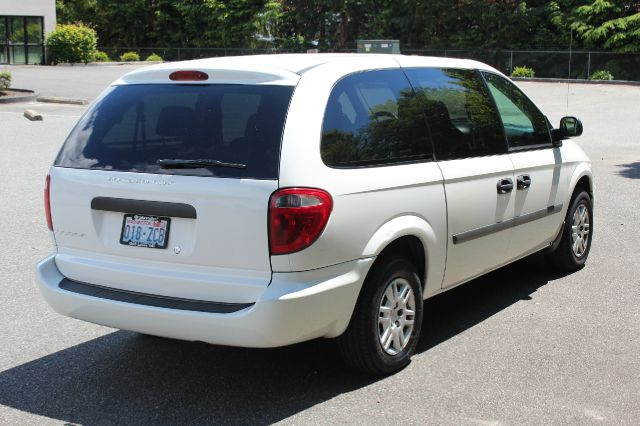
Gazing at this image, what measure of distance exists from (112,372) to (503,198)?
9.22ft

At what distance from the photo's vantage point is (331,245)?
14.3 ft

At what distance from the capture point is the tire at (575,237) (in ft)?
23.3

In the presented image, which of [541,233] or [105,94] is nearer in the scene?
[105,94]

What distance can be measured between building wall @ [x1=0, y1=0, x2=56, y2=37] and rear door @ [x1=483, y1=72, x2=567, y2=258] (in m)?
43.2

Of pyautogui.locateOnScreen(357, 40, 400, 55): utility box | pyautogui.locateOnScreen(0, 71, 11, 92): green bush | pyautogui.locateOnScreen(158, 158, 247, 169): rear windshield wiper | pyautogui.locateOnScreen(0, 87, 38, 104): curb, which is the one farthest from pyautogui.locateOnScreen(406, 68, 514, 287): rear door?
pyautogui.locateOnScreen(357, 40, 400, 55): utility box

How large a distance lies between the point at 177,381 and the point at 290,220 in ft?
4.33

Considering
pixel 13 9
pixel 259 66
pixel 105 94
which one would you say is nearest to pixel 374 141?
pixel 259 66

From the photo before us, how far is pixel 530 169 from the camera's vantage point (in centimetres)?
626

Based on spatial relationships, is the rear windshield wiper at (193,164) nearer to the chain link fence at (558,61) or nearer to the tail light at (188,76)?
the tail light at (188,76)

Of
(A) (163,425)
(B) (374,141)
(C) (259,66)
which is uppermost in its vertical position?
(C) (259,66)

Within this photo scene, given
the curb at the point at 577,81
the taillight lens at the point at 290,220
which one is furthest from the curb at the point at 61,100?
the taillight lens at the point at 290,220

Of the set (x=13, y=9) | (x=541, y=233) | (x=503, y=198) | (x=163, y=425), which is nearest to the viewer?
(x=163, y=425)

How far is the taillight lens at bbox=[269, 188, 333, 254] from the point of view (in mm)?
4238

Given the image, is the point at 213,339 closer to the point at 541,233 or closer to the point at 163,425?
the point at 163,425
